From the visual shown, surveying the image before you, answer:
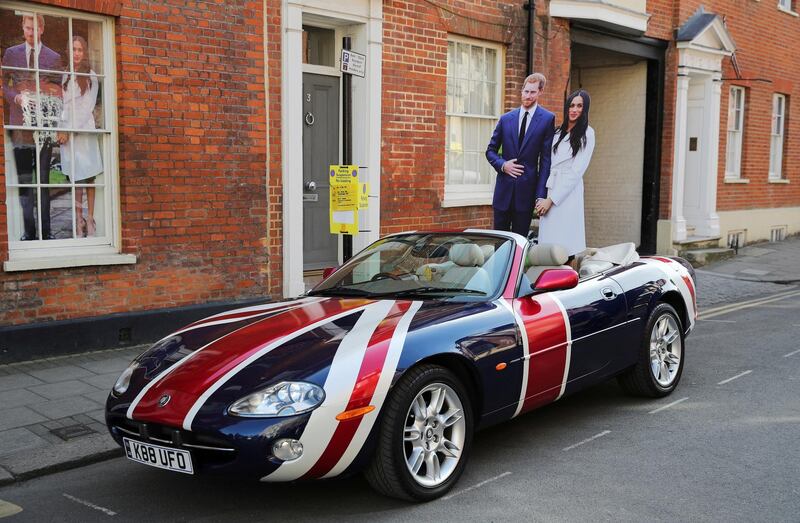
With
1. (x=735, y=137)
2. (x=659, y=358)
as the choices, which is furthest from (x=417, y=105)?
(x=735, y=137)

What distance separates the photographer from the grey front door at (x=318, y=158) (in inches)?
401

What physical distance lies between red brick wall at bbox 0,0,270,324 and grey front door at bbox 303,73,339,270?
101 centimetres

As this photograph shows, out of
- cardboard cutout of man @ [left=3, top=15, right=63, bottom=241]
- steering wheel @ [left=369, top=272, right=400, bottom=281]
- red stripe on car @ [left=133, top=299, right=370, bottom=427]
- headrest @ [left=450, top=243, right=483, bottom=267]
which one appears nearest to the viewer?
red stripe on car @ [left=133, top=299, right=370, bottom=427]

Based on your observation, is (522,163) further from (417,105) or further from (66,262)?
(66,262)

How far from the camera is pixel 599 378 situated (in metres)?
5.86

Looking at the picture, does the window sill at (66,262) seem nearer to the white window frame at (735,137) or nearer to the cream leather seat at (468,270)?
the cream leather seat at (468,270)

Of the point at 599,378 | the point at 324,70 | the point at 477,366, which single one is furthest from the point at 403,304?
the point at 324,70

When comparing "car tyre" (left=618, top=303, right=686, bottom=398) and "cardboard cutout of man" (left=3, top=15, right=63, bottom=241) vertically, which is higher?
"cardboard cutout of man" (left=3, top=15, right=63, bottom=241)

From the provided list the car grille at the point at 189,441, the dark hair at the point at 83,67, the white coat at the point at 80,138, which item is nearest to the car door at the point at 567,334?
the car grille at the point at 189,441

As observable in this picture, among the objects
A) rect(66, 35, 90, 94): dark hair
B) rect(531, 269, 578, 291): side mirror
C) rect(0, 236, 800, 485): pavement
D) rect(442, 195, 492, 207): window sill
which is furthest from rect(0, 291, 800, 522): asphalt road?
rect(442, 195, 492, 207): window sill

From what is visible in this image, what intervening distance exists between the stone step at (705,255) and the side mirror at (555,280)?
11069 mm

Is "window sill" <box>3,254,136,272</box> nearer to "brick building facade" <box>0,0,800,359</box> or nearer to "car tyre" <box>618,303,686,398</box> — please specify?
"brick building facade" <box>0,0,800,359</box>

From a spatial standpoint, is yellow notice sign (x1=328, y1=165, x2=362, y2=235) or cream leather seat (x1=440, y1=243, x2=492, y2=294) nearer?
cream leather seat (x1=440, y1=243, x2=492, y2=294)

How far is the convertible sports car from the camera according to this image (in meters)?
4.03
